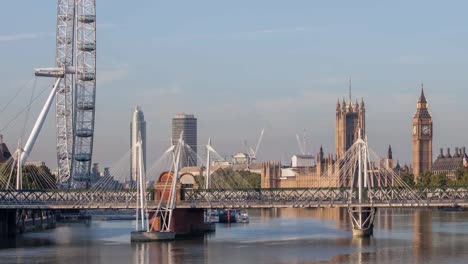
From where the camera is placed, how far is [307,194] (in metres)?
98.1

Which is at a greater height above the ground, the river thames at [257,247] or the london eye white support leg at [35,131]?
the london eye white support leg at [35,131]

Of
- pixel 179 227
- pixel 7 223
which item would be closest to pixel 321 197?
pixel 179 227

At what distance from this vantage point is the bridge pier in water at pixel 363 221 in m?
90.8

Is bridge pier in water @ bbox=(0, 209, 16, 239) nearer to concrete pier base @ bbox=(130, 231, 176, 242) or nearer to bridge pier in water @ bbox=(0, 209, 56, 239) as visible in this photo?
bridge pier in water @ bbox=(0, 209, 56, 239)

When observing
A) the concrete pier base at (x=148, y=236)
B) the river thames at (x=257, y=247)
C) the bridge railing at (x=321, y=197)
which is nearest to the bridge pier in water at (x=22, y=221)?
the river thames at (x=257, y=247)

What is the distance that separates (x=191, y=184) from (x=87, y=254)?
119 ft

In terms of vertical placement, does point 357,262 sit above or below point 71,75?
below

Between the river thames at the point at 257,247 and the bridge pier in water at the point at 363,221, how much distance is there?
0.98 m

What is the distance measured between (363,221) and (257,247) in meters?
11.9

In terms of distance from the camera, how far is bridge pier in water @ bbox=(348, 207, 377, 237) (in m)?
90.8

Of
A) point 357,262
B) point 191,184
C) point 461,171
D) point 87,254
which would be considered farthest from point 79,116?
point 461,171

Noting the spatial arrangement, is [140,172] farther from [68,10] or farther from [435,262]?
[68,10]

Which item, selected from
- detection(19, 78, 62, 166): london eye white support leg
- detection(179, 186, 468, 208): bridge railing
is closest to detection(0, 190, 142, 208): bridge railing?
detection(19, 78, 62, 166): london eye white support leg

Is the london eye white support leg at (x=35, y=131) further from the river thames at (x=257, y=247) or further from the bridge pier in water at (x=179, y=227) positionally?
the bridge pier in water at (x=179, y=227)
